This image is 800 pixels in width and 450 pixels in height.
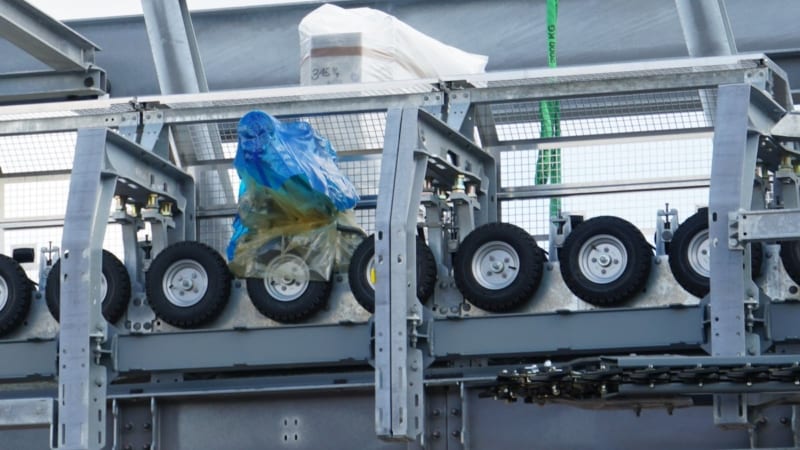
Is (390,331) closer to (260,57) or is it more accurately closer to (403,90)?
(403,90)

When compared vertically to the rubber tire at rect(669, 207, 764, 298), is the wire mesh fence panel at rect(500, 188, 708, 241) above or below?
above

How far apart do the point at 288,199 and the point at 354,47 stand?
4.42 feet

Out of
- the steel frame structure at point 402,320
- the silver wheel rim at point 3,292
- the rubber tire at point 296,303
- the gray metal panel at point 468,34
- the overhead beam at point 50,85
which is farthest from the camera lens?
the overhead beam at point 50,85

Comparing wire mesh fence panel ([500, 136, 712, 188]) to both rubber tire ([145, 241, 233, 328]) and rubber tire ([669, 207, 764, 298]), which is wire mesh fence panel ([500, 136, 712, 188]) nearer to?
rubber tire ([669, 207, 764, 298])

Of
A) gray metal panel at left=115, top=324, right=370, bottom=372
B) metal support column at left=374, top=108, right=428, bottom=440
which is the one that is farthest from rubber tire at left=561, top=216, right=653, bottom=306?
gray metal panel at left=115, top=324, right=370, bottom=372

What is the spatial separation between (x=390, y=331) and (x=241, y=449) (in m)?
1.25

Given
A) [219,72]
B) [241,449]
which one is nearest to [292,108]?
[241,449]

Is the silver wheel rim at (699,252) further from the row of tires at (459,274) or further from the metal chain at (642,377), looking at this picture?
the metal chain at (642,377)

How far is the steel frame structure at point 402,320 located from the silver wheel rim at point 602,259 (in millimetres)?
204

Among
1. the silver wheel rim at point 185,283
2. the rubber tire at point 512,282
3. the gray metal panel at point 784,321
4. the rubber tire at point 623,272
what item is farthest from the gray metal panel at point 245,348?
the gray metal panel at point 784,321

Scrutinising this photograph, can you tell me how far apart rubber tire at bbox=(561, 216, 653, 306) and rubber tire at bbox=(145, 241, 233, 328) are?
1866mm

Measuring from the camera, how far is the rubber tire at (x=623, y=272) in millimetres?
8977

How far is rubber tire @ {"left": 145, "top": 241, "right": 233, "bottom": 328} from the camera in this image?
954 cm

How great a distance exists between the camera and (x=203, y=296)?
31.4 ft
